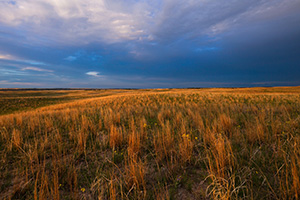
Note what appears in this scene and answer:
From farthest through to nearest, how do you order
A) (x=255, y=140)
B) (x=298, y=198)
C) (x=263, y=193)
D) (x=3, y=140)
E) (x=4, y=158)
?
(x=3, y=140) < (x=255, y=140) < (x=4, y=158) < (x=263, y=193) < (x=298, y=198)

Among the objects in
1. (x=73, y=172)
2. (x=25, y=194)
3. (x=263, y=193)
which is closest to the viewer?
(x=263, y=193)

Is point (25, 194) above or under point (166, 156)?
under

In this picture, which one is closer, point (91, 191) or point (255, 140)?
point (91, 191)

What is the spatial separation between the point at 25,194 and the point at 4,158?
1.58 metres

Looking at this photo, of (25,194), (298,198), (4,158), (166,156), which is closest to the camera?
(298,198)

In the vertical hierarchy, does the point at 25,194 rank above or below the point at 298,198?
below

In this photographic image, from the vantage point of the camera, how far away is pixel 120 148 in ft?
10.6

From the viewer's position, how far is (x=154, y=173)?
2.27 meters

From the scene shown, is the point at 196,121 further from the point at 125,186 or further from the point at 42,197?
the point at 42,197

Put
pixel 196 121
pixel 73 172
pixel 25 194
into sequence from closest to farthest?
pixel 25 194, pixel 73 172, pixel 196 121

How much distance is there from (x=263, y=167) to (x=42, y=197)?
3423 mm

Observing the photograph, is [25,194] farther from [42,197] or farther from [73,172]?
[73,172]

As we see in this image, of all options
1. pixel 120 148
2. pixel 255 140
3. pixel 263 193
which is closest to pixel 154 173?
pixel 120 148

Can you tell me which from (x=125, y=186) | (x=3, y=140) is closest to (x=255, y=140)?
(x=125, y=186)
